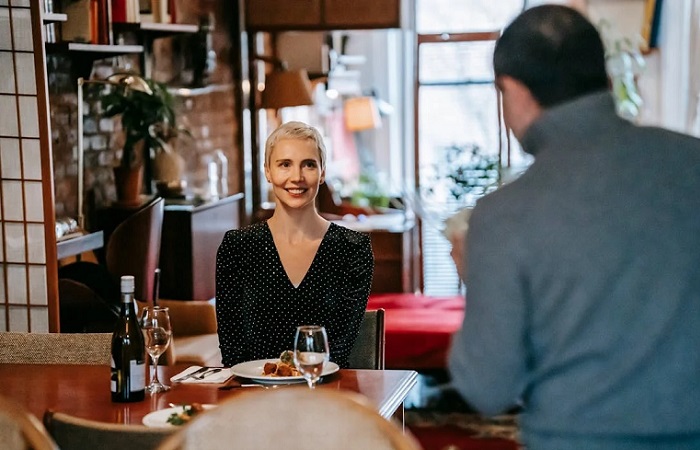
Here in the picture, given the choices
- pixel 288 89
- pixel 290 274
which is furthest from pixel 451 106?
pixel 290 274

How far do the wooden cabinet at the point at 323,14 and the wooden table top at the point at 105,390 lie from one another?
15.3 ft

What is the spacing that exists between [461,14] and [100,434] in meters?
6.95

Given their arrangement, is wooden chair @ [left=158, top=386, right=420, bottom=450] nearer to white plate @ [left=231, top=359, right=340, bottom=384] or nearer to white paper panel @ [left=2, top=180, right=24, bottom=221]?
white plate @ [left=231, top=359, right=340, bottom=384]

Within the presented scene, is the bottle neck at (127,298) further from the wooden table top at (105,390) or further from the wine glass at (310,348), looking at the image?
the wine glass at (310,348)

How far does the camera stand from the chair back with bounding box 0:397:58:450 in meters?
1.81

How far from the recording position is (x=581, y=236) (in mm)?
1606

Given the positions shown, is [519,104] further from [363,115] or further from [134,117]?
[363,115]

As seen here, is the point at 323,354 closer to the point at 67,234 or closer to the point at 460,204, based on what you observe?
the point at 67,234

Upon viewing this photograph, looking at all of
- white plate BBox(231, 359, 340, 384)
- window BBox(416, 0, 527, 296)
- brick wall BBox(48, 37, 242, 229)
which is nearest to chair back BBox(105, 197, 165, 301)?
brick wall BBox(48, 37, 242, 229)

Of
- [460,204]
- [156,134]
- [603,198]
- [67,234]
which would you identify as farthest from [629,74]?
[603,198]

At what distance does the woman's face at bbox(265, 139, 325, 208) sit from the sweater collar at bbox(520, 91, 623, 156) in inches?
58.8

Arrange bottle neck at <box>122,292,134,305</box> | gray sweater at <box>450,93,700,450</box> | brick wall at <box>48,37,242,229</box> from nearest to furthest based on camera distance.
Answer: gray sweater at <box>450,93,700,450</box>, bottle neck at <box>122,292,134,305</box>, brick wall at <box>48,37,242,229</box>

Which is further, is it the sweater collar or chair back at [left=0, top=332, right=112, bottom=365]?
chair back at [left=0, top=332, right=112, bottom=365]

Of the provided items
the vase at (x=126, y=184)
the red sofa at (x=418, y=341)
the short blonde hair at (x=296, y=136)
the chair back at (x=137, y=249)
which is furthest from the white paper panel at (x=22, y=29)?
the red sofa at (x=418, y=341)
